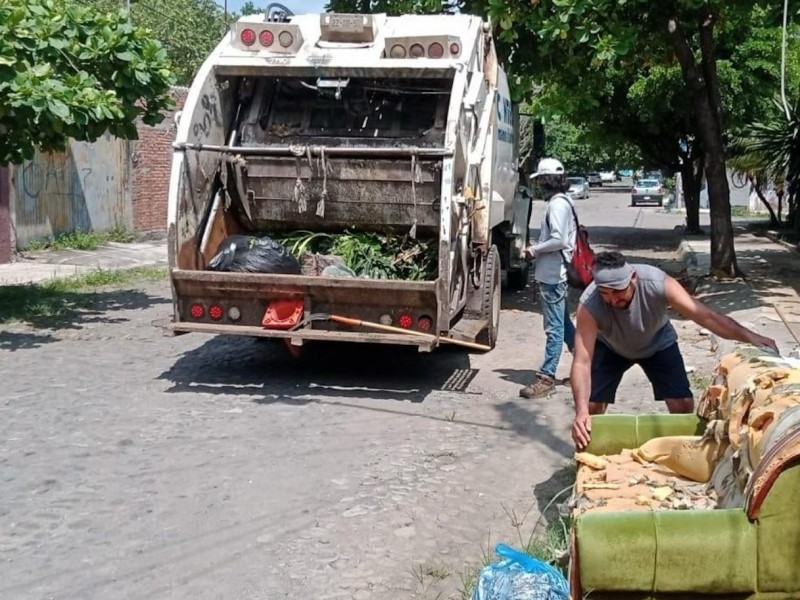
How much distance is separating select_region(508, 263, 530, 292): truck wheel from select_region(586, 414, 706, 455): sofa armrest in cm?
785

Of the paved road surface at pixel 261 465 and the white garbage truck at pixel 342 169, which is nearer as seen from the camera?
the paved road surface at pixel 261 465

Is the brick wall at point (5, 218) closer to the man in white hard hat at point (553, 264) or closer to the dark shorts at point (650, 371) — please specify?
the man in white hard hat at point (553, 264)

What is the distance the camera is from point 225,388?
293 inches

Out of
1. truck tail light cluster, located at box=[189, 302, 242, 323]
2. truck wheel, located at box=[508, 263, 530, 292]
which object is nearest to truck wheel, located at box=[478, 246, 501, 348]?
truck tail light cluster, located at box=[189, 302, 242, 323]

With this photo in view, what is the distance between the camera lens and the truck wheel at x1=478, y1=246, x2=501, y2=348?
816cm

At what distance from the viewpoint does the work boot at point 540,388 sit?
23.9 ft

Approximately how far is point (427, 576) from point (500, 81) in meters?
6.08

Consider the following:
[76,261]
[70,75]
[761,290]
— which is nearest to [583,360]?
[70,75]

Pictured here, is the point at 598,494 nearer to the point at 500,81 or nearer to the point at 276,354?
the point at 276,354

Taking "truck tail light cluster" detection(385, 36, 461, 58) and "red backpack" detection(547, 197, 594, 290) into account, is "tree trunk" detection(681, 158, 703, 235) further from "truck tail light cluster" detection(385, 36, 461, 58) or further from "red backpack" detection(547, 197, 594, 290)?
"truck tail light cluster" detection(385, 36, 461, 58)

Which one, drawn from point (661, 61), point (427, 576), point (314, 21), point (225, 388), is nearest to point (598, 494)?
point (427, 576)

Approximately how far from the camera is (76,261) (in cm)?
1584

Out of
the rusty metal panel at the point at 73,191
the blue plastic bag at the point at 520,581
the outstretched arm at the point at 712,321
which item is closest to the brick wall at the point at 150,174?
the rusty metal panel at the point at 73,191

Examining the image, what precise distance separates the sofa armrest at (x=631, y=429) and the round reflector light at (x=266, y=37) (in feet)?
14.6
